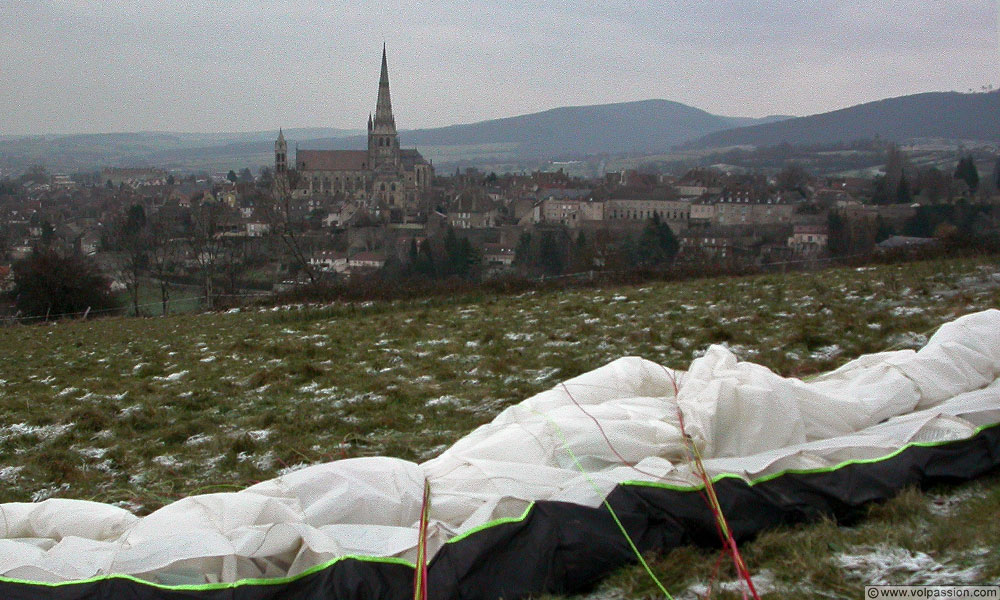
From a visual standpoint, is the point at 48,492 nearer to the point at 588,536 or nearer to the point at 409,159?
the point at 588,536

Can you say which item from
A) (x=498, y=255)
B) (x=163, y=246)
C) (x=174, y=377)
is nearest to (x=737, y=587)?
(x=174, y=377)

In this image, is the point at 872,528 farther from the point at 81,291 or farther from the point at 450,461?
the point at 81,291

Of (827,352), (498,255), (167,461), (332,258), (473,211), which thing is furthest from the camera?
(473,211)

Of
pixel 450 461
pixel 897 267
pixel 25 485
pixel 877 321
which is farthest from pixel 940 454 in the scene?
pixel 897 267

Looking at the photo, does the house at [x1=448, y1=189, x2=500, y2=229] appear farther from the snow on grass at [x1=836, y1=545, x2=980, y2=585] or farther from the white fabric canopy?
the snow on grass at [x1=836, y1=545, x2=980, y2=585]

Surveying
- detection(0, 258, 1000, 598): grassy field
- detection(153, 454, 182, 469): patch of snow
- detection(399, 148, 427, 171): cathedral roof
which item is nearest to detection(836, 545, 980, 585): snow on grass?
detection(0, 258, 1000, 598): grassy field

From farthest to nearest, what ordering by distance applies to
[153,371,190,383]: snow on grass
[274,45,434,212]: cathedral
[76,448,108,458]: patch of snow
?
[274,45,434,212]: cathedral < [153,371,190,383]: snow on grass < [76,448,108,458]: patch of snow
